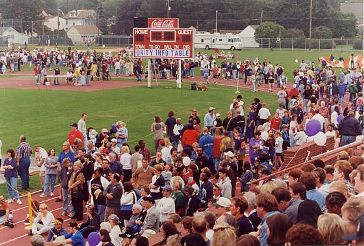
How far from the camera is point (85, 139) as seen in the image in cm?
2106

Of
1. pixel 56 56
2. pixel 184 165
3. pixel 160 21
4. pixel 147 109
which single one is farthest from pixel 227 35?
pixel 184 165

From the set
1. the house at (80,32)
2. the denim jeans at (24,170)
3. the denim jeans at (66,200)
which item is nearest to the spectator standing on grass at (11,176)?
the denim jeans at (24,170)

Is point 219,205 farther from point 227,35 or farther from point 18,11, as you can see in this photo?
point 18,11

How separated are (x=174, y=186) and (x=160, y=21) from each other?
30448 millimetres

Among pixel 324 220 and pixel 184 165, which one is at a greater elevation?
Answer: pixel 324 220

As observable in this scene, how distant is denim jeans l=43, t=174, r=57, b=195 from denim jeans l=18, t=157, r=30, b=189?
892 mm

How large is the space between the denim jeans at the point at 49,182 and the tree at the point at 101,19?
80.3 m

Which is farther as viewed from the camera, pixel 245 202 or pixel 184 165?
pixel 184 165

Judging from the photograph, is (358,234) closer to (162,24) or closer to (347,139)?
(347,139)

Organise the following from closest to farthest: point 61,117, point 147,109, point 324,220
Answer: point 324,220, point 61,117, point 147,109

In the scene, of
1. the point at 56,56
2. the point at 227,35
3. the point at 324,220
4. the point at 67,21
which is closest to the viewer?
the point at 324,220

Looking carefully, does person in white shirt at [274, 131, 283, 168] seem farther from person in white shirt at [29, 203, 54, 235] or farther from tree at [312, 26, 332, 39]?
tree at [312, 26, 332, 39]

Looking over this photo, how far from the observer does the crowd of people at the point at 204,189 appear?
7.39 meters

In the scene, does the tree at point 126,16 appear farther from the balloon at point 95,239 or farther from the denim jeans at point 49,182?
the balloon at point 95,239
